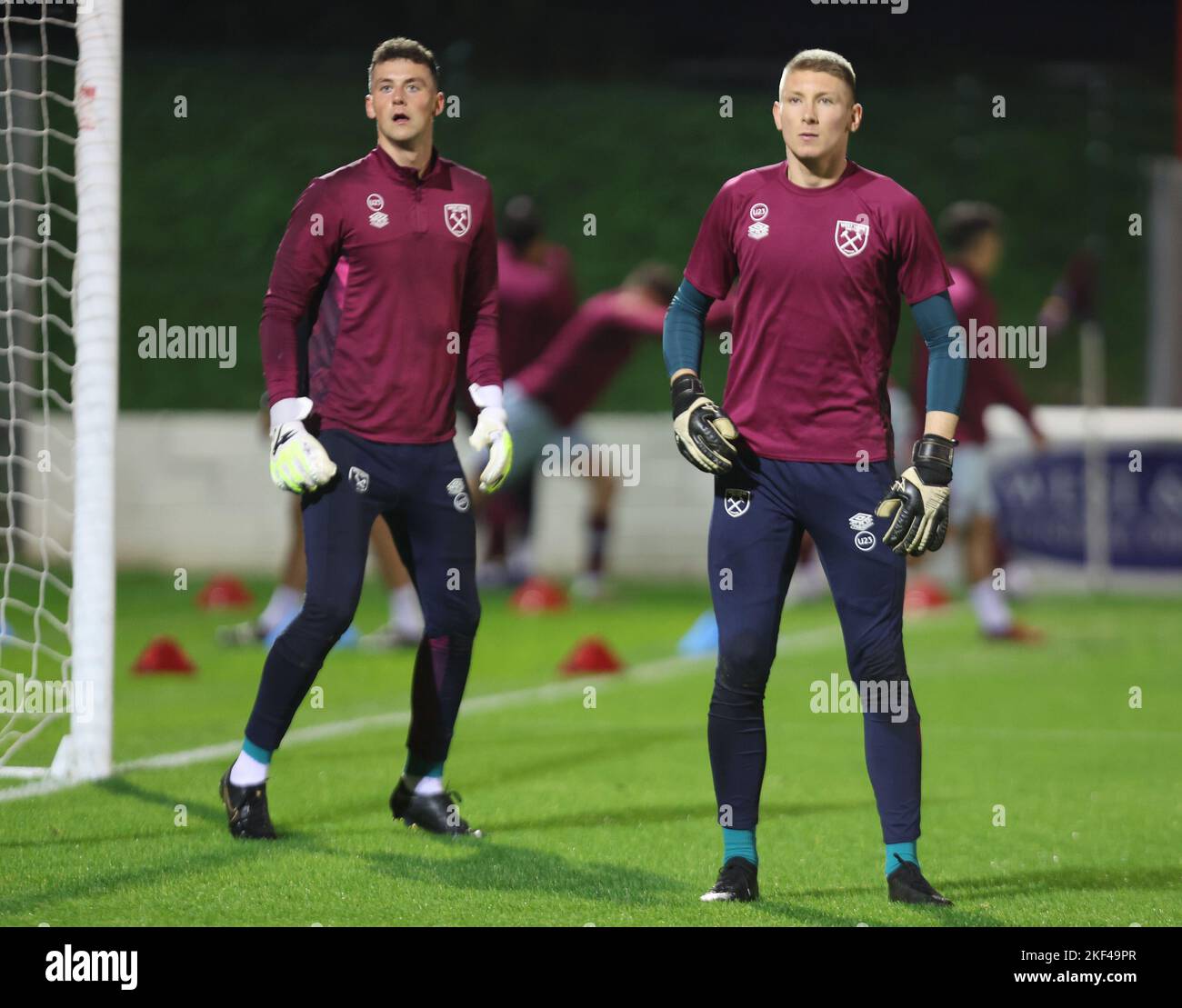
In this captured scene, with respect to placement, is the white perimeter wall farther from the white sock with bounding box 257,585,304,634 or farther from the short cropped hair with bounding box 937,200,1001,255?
the white sock with bounding box 257,585,304,634

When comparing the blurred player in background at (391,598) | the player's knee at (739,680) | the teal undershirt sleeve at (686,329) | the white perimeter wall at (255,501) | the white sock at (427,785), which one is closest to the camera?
the player's knee at (739,680)

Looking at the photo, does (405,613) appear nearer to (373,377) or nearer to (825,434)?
(373,377)

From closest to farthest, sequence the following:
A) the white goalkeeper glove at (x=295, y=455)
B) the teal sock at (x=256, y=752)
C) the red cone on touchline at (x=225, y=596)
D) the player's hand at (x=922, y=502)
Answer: the player's hand at (x=922, y=502), the white goalkeeper glove at (x=295, y=455), the teal sock at (x=256, y=752), the red cone on touchline at (x=225, y=596)

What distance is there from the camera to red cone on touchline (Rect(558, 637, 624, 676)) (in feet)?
31.8

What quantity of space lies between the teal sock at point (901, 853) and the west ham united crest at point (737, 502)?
34.4 inches

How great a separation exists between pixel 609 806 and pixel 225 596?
6.26m

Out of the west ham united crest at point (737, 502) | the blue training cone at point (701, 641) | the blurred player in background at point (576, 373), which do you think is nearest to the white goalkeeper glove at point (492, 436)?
the west ham united crest at point (737, 502)

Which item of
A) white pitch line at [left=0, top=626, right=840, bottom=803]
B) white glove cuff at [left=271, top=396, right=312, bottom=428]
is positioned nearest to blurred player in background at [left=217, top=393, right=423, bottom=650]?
white pitch line at [left=0, top=626, right=840, bottom=803]

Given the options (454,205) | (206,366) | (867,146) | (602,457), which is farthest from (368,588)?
(454,205)

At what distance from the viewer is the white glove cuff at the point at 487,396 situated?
223 inches

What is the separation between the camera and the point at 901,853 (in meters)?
4.89

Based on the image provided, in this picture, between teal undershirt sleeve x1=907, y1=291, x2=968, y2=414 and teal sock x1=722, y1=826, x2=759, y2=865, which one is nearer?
teal undershirt sleeve x1=907, y1=291, x2=968, y2=414

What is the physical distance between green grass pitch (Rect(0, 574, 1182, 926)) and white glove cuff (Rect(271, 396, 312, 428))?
1149 mm

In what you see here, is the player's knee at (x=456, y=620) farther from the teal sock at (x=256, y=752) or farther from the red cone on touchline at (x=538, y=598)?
the red cone on touchline at (x=538, y=598)
